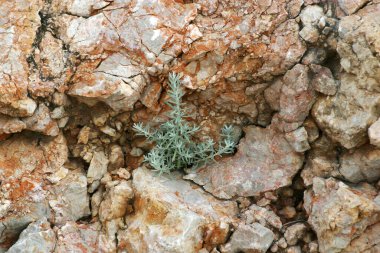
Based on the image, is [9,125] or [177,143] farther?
[177,143]

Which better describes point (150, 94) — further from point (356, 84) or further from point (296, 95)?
point (356, 84)

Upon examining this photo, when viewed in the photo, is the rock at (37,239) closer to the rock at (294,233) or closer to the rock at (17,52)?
the rock at (17,52)

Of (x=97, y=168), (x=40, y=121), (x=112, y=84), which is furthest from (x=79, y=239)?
(x=112, y=84)

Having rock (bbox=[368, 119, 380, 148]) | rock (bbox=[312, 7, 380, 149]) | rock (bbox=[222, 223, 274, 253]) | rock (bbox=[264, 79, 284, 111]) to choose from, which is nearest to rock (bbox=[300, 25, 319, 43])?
rock (bbox=[312, 7, 380, 149])

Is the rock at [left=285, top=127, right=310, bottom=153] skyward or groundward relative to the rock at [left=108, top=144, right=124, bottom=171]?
skyward

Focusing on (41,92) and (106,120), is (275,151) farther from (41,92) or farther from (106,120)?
(41,92)

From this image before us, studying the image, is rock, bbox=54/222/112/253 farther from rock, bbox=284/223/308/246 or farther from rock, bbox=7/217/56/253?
rock, bbox=284/223/308/246
